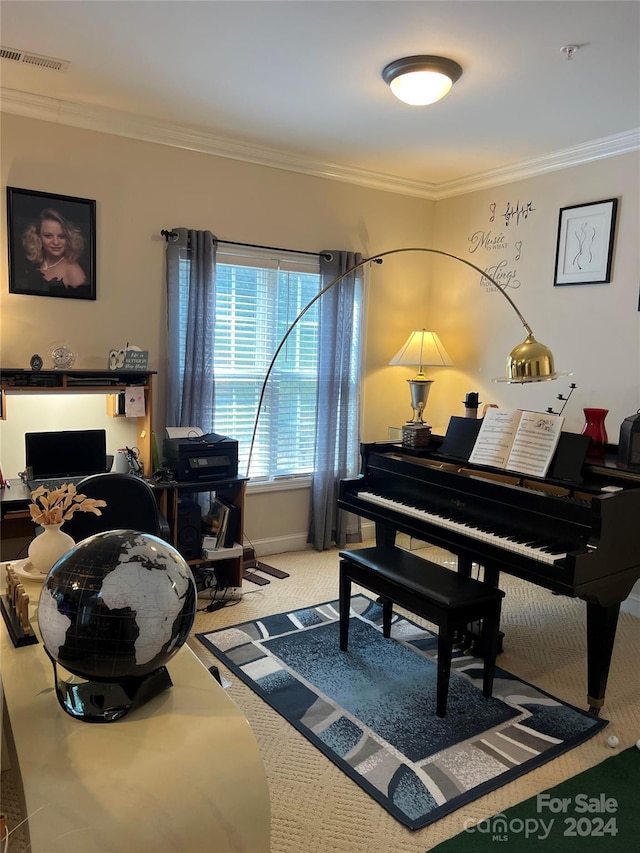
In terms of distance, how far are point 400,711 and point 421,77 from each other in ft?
8.88

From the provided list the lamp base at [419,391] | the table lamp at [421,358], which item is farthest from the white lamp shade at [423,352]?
the lamp base at [419,391]

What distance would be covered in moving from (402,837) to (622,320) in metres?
2.98

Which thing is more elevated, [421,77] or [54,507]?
→ [421,77]

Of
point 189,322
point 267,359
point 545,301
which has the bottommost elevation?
point 267,359

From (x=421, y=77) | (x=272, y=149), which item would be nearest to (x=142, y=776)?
(x=421, y=77)

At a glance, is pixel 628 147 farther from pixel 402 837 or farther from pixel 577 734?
pixel 402 837

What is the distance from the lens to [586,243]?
3.82 metres

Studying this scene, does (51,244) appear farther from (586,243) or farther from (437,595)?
(586,243)

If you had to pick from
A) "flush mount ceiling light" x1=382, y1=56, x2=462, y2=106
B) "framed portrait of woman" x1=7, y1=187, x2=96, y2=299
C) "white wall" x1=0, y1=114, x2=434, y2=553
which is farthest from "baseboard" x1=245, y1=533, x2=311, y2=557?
"flush mount ceiling light" x1=382, y1=56, x2=462, y2=106

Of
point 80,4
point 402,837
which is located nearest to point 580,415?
point 402,837

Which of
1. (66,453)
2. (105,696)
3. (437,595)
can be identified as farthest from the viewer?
(66,453)

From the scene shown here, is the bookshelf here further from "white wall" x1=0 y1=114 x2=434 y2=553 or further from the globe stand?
the globe stand

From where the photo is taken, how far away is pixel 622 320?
368 cm

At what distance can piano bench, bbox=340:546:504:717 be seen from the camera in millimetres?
2504
